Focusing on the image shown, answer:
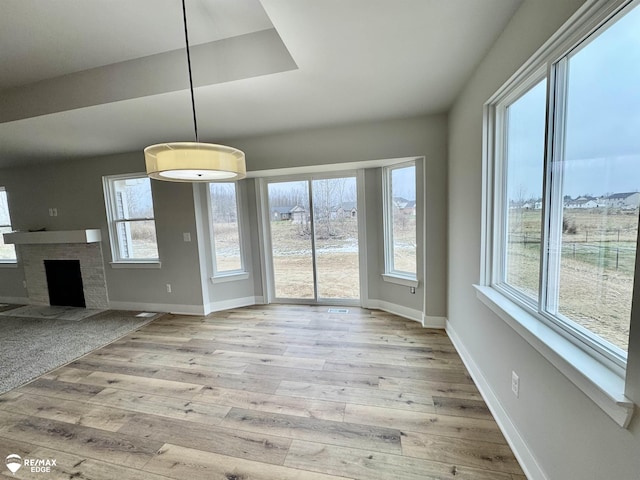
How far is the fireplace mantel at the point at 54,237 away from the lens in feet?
13.3

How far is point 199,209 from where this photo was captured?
383cm

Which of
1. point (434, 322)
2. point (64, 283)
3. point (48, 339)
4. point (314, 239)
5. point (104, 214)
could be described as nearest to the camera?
point (434, 322)

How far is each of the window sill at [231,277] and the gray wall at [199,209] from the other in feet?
0.25

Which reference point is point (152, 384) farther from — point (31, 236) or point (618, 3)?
point (31, 236)

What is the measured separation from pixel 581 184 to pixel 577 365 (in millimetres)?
753

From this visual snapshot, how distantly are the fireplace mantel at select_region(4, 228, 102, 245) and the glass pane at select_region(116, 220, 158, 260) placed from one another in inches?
13.3

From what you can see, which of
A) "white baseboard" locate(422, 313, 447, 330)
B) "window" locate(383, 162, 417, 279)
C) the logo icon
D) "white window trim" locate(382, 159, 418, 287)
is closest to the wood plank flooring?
the logo icon

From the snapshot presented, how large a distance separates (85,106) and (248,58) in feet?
5.34

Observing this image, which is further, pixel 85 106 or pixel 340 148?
pixel 340 148

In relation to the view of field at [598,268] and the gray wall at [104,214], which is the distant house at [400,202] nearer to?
the view of field at [598,268]

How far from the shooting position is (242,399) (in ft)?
6.75

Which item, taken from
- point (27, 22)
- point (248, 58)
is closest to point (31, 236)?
point (27, 22)

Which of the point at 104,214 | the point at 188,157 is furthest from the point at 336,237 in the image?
the point at 104,214

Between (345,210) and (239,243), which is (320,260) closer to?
(345,210)
